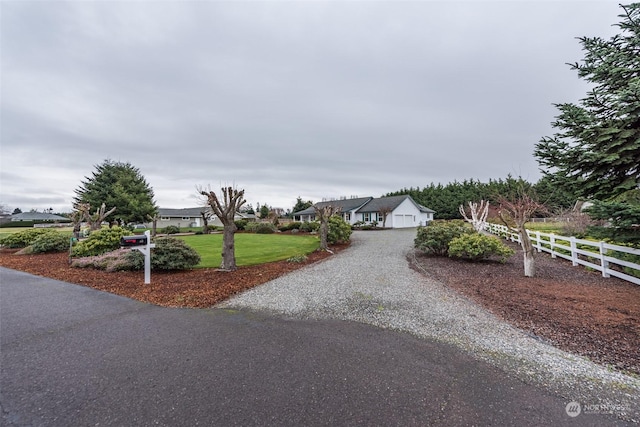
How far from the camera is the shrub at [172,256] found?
9.05 metres

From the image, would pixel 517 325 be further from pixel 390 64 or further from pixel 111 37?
pixel 111 37

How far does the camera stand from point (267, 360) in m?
3.24

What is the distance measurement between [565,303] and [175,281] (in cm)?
985

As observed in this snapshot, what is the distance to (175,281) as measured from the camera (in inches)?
307

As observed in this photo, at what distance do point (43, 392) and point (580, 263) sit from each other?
1370 centimetres

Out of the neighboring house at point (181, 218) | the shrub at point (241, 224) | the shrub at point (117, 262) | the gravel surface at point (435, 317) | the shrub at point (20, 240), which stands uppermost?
the neighboring house at point (181, 218)

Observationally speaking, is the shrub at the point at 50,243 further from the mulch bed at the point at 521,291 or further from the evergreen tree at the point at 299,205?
the evergreen tree at the point at 299,205

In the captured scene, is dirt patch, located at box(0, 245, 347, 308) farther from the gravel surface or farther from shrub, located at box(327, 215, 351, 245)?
shrub, located at box(327, 215, 351, 245)

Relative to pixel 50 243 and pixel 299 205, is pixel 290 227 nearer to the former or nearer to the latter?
pixel 50 243

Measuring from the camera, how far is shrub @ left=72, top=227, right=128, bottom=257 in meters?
11.4

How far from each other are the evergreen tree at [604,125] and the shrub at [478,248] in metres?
3.33

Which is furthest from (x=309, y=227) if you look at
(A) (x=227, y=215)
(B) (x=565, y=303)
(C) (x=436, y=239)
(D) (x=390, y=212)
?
(B) (x=565, y=303)

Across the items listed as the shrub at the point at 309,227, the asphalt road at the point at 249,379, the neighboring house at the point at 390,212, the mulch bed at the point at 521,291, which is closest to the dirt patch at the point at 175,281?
the mulch bed at the point at 521,291

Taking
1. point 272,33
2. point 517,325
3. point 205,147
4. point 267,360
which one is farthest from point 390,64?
point 205,147
